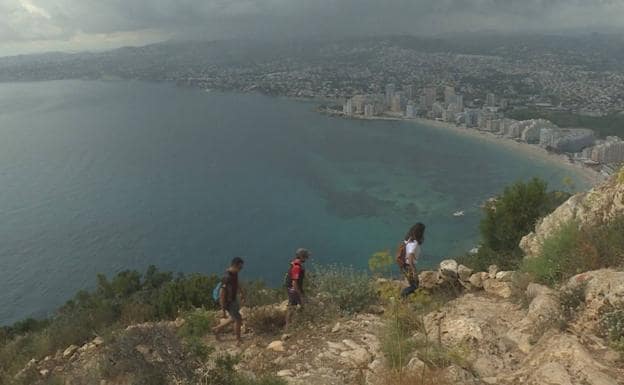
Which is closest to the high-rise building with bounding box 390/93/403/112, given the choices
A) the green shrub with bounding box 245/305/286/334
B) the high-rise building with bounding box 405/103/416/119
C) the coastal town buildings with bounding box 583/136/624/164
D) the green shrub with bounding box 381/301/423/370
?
the high-rise building with bounding box 405/103/416/119

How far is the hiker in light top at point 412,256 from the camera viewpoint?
6176 mm

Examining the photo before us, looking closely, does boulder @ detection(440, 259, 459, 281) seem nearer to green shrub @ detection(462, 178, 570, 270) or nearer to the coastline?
green shrub @ detection(462, 178, 570, 270)

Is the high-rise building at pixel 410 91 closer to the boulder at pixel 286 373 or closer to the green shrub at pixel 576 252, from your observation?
the green shrub at pixel 576 252

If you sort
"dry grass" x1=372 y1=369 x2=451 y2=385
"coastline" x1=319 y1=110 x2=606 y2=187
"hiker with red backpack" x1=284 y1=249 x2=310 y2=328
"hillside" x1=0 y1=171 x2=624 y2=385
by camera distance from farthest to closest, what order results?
1. "coastline" x1=319 y1=110 x2=606 y2=187
2. "hiker with red backpack" x1=284 y1=249 x2=310 y2=328
3. "hillside" x1=0 y1=171 x2=624 y2=385
4. "dry grass" x1=372 y1=369 x2=451 y2=385

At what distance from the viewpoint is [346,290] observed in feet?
21.0

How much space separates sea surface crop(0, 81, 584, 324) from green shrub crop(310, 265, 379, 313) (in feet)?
71.4

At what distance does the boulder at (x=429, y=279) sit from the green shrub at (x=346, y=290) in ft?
3.17

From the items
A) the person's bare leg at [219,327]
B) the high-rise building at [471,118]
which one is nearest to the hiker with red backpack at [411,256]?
the person's bare leg at [219,327]

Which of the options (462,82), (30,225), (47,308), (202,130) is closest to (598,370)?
(47,308)

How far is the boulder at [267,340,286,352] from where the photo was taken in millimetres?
5293

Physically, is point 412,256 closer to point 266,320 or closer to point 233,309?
point 266,320

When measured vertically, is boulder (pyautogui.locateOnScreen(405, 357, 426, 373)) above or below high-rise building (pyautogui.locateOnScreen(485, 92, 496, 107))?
above

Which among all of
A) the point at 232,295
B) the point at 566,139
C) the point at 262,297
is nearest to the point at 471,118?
the point at 566,139

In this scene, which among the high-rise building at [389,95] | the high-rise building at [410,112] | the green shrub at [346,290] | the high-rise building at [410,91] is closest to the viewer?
the green shrub at [346,290]
